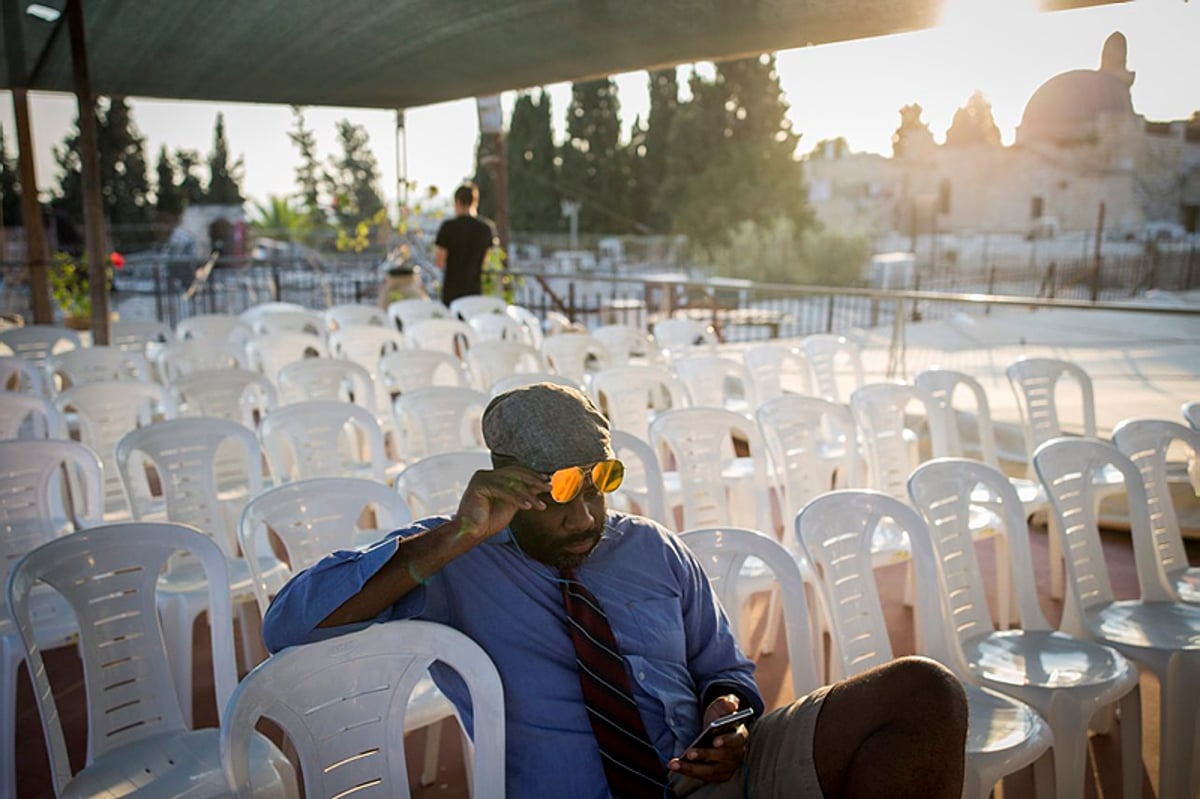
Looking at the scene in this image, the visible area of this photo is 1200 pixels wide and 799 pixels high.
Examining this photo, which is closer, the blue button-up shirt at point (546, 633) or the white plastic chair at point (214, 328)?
the blue button-up shirt at point (546, 633)

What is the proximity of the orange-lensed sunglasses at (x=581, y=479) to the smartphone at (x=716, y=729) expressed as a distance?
47 centimetres

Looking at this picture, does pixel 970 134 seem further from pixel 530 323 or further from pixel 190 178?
pixel 190 178

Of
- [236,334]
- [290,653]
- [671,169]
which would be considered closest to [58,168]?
[671,169]

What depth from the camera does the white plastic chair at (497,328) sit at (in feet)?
21.1

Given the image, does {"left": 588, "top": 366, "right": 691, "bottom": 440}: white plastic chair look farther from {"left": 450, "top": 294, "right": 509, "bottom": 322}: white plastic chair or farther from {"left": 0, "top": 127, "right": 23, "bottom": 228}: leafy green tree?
{"left": 0, "top": 127, "right": 23, "bottom": 228}: leafy green tree

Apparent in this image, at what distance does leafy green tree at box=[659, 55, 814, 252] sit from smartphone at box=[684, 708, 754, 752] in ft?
97.5

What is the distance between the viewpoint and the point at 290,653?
156 centimetres

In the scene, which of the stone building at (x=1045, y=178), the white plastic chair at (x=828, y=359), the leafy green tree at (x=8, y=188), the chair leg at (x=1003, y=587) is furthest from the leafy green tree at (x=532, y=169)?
the chair leg at (x=1003, y=587)

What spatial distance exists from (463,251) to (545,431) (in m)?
5.85

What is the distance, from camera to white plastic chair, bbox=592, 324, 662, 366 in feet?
19.0

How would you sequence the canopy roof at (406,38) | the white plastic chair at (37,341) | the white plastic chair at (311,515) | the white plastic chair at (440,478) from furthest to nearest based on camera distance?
1. the white plastic chair at (37,341)
2. the canopy roof at (406,38)
3. the white plastic chair at (440,478)
4. the white plastic chair at (311,515)

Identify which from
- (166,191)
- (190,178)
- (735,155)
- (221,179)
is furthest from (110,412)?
(190,178)

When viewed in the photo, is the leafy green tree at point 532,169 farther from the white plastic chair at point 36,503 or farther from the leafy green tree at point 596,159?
the white plastic chair at point 36,503

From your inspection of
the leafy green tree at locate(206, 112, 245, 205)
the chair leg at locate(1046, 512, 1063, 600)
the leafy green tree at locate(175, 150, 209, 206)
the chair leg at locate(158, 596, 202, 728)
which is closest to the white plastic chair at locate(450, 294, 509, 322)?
the chair leg at locate(1046, 512, 1063, 600)
